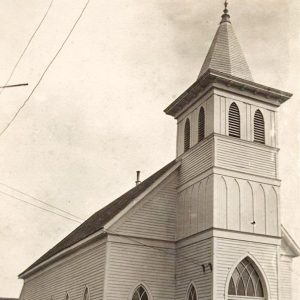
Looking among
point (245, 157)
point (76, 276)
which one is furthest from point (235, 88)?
point (76, 276)

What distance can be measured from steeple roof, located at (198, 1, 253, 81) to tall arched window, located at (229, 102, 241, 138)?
1500 millimetres

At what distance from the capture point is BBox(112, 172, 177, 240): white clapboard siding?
72.7ft

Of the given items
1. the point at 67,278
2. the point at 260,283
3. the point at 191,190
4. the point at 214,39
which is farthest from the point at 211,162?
the point at 67,278

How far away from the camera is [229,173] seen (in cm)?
2116

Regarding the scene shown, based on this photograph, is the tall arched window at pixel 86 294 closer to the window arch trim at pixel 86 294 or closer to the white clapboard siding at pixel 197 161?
the window arch trim at pixel 86 294

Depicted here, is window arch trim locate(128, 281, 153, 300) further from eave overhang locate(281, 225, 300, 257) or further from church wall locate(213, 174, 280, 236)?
eave overhang locate(281, 225, 300, 257)

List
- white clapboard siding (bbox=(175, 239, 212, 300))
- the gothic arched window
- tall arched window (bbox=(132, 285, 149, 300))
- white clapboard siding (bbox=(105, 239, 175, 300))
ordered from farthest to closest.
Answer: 1. tall arched window (bbox=(132, 285, 149, 300))
2. white clapboard siding (bbox=(105, 239, 175, 300))
3. the gothic arched window
4. white clapboard siding (bbox=(175, 239, 212, 300))

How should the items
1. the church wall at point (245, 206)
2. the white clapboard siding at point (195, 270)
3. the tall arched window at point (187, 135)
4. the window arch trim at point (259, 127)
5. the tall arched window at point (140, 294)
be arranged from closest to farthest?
1. the white clapboard siding at point (195, 270)
2. the church wall at point (245, 206)
3. the tall arched window at point (140, 294)
4. the window arch trim at point (259, 127)
5. the tall arched window at point (187, 135)

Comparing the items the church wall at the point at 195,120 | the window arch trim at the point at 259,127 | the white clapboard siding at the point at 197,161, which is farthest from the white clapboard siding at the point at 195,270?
the window arch trim at the point at 259,127

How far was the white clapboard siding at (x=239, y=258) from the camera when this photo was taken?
19.6 meters

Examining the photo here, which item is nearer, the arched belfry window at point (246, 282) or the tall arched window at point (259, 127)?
the arched belfry window at point (246, 282)

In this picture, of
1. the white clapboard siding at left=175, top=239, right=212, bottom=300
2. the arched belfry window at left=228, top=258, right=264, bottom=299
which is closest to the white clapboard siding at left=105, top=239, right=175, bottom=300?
the white clapboard siding at left=175, top=239, right=212, bottom=300

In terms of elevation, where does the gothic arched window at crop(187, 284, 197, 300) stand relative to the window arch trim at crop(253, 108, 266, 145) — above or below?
below

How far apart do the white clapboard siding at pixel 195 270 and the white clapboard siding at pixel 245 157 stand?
3333 millimetres
